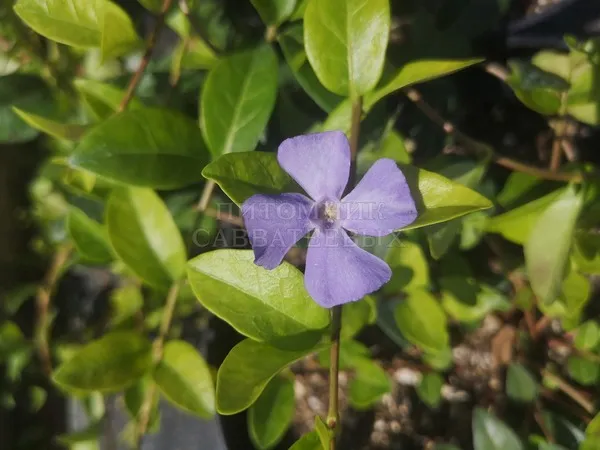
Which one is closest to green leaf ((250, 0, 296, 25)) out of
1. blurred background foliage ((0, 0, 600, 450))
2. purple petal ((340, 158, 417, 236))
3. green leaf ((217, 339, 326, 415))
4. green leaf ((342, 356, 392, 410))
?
blurred background foliage ((0, 0, 600, 450))

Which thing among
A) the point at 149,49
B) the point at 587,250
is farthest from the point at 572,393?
the point at 149,49

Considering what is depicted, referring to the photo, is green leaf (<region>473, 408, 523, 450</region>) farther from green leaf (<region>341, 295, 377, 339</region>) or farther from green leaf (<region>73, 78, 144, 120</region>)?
green leaf (<region>73, 78, 144, 120</region>)

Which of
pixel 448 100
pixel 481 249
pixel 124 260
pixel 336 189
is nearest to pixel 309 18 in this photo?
pixel 336 189

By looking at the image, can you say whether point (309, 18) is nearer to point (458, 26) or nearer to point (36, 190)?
point (458, 26)

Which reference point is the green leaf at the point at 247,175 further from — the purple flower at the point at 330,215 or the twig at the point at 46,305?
the twig at the point at 46,305

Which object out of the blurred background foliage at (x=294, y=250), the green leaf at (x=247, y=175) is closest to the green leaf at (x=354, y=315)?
the blurred background foliage at (x=294, y=250)

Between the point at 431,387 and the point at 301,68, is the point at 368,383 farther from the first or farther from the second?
the point at 301,68
